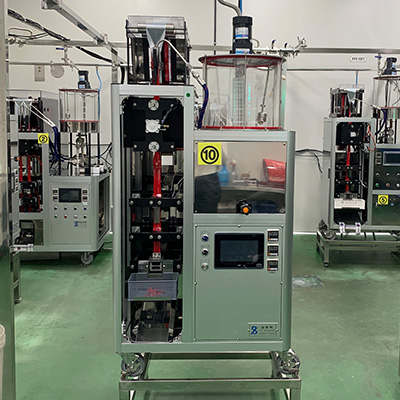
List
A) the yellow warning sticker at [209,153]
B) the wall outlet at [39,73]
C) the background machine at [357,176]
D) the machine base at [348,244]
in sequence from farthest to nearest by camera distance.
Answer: the wall outlet at [39,73] < the machine base at [348,244] < the background machine at [357,176] < the yellow warning sticker at [209,153]

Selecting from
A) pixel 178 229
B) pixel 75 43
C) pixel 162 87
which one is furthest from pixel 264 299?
pixel 75 43

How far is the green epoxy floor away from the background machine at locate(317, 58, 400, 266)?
15.5 inches

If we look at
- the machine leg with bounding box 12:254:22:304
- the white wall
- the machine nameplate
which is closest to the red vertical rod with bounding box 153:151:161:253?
the machine nameplate

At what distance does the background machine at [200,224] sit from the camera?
205 cm

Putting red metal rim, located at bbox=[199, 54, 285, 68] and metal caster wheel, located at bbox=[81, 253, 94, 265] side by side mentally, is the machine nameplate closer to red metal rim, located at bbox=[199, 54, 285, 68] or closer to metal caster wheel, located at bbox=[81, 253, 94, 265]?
red metal rim, located at bbox=[199, 54, 285, 68]

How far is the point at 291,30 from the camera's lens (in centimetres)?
587

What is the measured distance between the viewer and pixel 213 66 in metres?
2.50

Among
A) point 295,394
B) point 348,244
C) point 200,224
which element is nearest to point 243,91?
point 200,224

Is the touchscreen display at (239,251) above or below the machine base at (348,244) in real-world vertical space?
above

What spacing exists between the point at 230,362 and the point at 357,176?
2.69 metres

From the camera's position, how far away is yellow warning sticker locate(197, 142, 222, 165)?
6.70ft

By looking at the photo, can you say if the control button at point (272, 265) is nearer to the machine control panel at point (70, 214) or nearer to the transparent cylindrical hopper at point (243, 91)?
the transparent cylindrical hopper at point (243, 91)

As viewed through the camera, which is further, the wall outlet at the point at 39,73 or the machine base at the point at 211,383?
the wall outlet at the point at 39,73

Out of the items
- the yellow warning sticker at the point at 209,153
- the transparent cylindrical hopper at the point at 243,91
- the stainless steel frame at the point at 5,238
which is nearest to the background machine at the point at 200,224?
the yellow warning sticker at the point at 209,153
